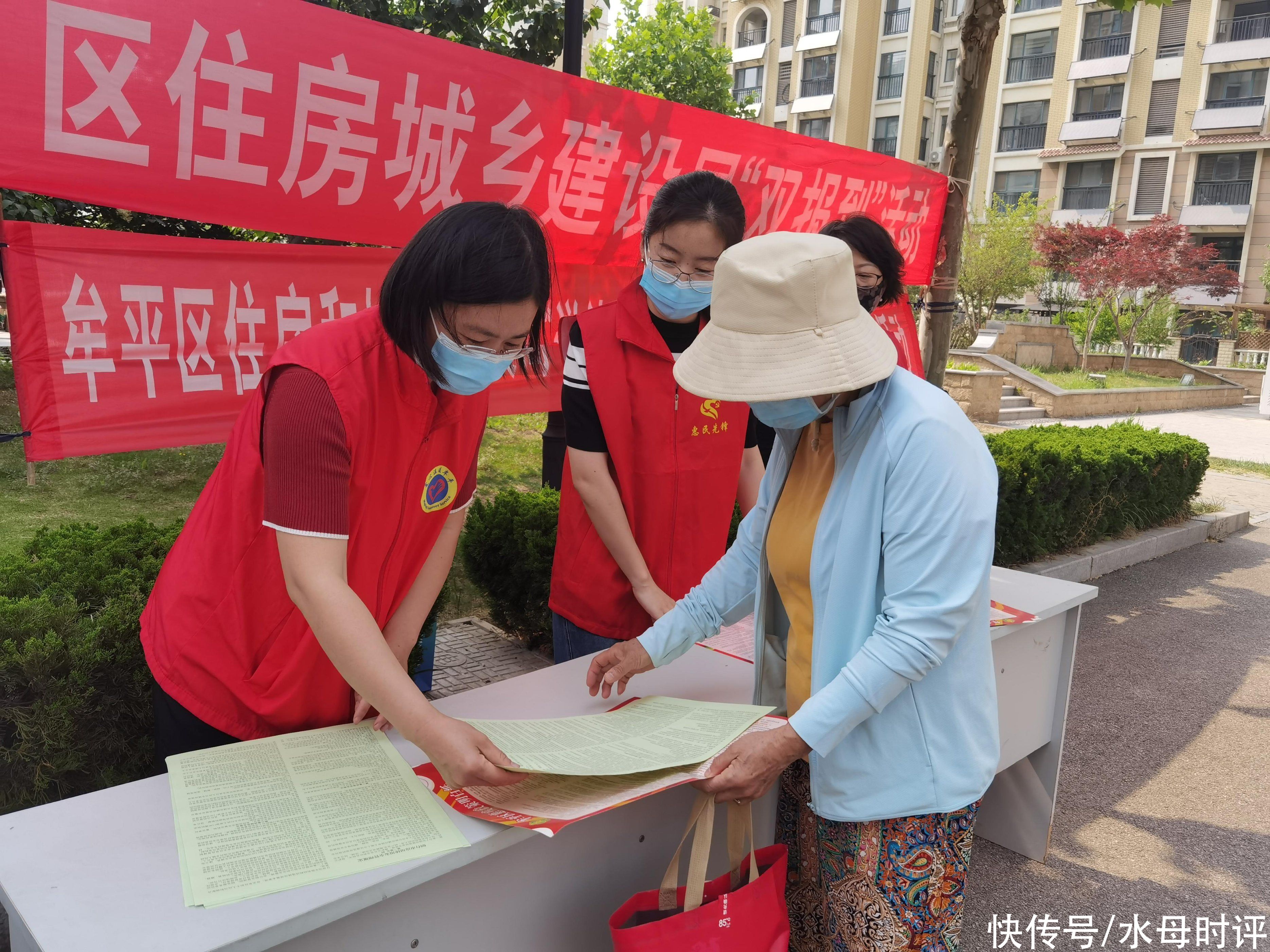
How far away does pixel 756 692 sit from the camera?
1.62m

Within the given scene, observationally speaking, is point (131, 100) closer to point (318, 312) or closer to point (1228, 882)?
point (318, 312)

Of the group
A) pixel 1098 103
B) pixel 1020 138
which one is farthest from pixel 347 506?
pixel 1020 138

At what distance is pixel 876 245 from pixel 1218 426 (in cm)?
1489

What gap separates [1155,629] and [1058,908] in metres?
2.80

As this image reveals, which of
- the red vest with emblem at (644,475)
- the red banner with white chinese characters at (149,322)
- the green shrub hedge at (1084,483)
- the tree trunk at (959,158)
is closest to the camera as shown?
the red vest with emblem at (644,475)

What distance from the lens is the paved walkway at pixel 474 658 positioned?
11.7 ft

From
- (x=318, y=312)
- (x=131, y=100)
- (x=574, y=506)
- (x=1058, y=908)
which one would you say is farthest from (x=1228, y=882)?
(x=131, y=100)

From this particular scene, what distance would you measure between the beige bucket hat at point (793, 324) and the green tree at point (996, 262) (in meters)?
20.6

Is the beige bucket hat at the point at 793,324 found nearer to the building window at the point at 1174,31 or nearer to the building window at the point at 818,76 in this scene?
the building window at the point at 1174,31

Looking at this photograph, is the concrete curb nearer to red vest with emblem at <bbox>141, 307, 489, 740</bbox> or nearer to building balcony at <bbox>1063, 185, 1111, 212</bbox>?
red vest with emblem at <bbox>141, 307, 489, 740</bbox>

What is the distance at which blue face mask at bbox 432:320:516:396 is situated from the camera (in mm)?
1345

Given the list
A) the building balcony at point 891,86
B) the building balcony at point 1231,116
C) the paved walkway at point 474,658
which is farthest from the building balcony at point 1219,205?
the paved walkway at point 474,658

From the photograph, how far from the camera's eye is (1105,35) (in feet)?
89.1

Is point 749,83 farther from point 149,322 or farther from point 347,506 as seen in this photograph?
point 347,506
